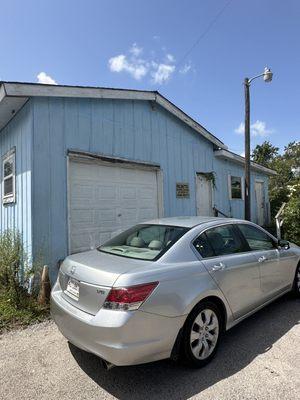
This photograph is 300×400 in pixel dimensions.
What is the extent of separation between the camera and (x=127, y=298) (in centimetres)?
283

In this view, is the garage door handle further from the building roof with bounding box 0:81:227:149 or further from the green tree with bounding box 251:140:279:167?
the green tree with bounding box 251:140:279:167

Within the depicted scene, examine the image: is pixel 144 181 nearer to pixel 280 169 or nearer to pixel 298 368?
pixel 298 368

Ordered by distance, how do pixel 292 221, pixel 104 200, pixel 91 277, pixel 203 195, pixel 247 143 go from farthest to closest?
pixel 247 143 < pixel 292 221 < pixel 203 195 < pixel 104 200 < pixel 91 277

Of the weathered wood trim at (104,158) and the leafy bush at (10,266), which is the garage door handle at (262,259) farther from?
the weathered wood trim at (104,158)

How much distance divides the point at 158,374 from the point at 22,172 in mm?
5021

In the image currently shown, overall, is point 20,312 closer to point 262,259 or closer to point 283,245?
point 262,259

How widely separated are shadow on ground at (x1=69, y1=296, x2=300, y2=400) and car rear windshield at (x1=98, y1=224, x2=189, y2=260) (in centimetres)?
116

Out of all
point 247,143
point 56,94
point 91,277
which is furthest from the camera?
point 247,143

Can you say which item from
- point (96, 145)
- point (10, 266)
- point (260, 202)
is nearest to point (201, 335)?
point (10, 266)

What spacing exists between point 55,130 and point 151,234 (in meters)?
3.78

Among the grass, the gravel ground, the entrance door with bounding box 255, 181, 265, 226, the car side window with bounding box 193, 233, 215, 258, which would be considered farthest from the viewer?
the entrance door with bounding box 255, 181, 265, 226

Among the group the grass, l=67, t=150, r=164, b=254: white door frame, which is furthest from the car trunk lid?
l=67, t=150, r=164, b=254: white door frame

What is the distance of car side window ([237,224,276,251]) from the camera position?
4.51 m

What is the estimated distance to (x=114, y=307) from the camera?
286 centimetres
